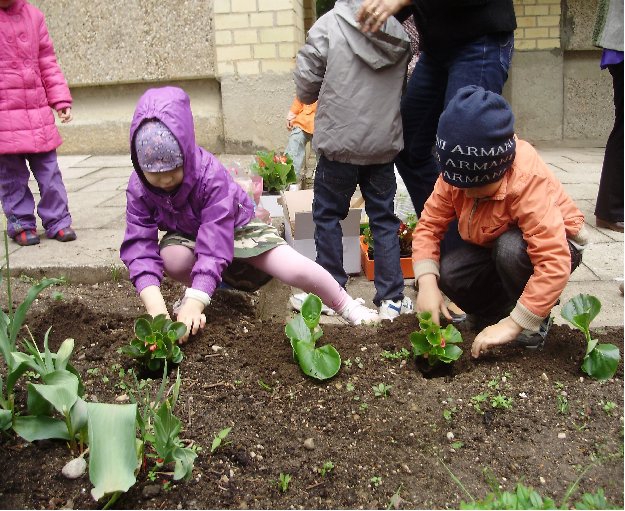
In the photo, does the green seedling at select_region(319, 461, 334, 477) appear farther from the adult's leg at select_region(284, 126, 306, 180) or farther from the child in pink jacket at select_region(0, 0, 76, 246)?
the adult's leg at select_region(284, 126, 306, 180)

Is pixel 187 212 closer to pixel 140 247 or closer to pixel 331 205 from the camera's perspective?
pixel 140 247

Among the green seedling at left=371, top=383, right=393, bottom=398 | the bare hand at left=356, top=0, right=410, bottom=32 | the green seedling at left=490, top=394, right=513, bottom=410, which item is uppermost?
the bare hand at left=356, top=0, right=410, bottom=32

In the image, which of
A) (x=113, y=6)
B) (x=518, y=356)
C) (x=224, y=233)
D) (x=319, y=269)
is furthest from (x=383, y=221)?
(x=113, y=6)

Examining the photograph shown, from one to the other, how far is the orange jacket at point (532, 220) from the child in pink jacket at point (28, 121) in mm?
2688

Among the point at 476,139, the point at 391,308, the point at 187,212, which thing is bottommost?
the point at 391,308

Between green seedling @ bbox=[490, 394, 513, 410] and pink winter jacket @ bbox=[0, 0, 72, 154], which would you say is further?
pink winter jacket @ bbox=[0, 0, 72, 154]

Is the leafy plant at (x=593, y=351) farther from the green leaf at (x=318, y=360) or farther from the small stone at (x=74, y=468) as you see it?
the small stone at (x=74, y=468)

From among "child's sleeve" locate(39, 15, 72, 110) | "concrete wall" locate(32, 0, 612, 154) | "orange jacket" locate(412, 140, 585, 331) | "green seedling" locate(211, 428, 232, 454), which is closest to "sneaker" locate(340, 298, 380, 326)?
"orange jacket" locate(412, 140, 585, 331)

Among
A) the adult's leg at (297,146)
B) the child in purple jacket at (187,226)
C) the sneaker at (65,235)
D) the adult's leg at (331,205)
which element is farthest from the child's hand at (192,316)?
the adult's leg at (297,146)

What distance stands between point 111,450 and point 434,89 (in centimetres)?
217

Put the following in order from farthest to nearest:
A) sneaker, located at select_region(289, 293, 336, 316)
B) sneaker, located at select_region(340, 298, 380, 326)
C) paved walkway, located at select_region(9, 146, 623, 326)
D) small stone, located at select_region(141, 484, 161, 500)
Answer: paved walkway, located at select_region(9, 146, 623, 326)
sneaker, located at select_region(289, 293, 336, 316)
sneaker, located at select_region(340, 298, 380, 326)
small stone, located at select_region(141, 484, 161, 500)

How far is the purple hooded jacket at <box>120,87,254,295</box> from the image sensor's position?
240 cm

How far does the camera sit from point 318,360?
206 cm

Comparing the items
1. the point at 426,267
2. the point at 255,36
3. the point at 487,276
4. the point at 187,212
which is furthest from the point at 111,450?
the point at 255,36
